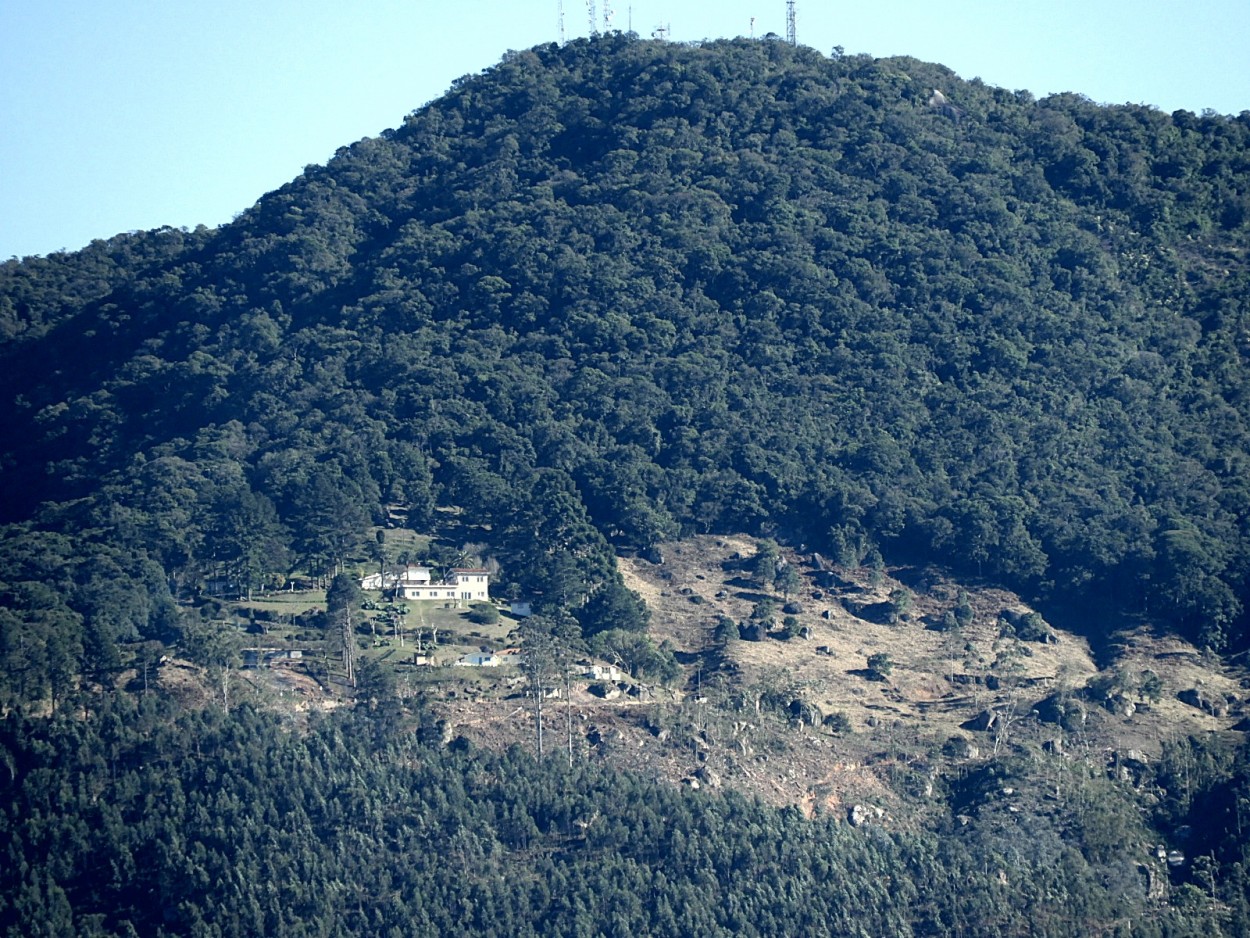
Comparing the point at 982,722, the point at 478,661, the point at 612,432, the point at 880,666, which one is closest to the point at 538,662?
the point at 478,661

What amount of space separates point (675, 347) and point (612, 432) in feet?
32.3

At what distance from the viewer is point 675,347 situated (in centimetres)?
13400

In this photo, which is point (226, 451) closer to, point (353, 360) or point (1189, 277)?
point (353, 360)

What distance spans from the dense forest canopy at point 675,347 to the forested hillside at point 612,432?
0.29 metres

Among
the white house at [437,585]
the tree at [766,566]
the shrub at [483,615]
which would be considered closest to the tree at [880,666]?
the tree at [766,566]

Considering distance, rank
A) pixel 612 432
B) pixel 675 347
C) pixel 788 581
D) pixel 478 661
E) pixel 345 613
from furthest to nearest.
Result: pixel 675 347, pixel 612 432, pixel 788 581, pixel 345 613, pixel 478 661

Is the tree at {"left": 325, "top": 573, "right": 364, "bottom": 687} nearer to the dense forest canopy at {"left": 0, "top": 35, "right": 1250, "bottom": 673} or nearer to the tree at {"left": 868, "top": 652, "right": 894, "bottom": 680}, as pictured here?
the dense forest canopy at {"left": 0, "top": 35, "right": 1250, "bottom": 673}

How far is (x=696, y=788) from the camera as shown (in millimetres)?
96812

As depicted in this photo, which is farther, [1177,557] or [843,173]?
[843,173]

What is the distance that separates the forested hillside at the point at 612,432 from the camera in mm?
91750

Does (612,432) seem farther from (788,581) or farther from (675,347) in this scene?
(788,581)

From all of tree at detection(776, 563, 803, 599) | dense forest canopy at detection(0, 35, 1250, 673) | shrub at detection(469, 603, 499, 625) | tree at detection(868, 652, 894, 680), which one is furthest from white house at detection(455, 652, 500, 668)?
tree at detection(776, 563, 803, 599)

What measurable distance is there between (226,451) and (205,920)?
132 feet

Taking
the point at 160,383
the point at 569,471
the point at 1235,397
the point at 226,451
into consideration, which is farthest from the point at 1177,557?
the point at 160,383
